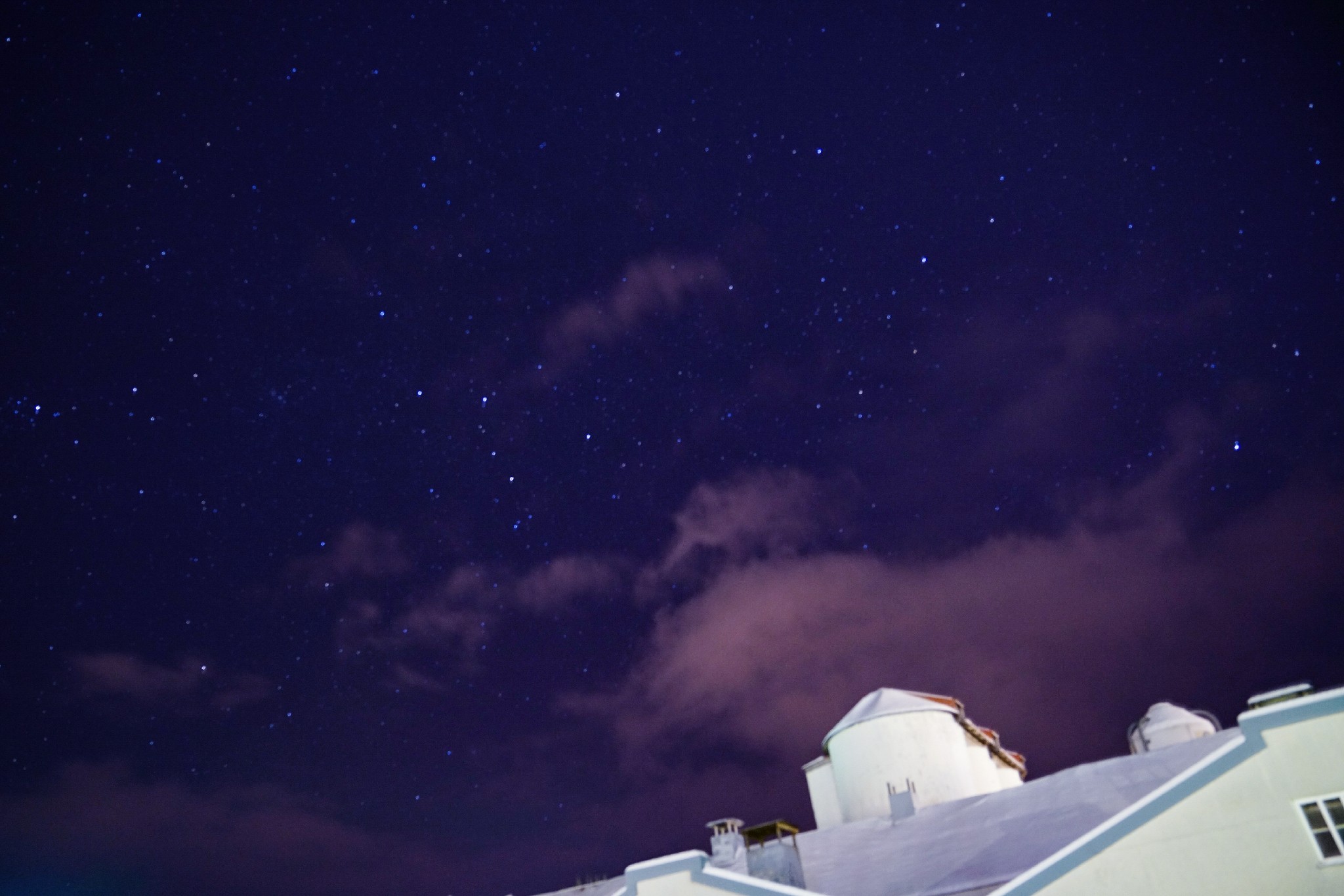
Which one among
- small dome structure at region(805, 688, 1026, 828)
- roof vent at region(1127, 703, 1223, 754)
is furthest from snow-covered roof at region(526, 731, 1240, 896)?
roof vent at region(1127, 703, 1223, 754)

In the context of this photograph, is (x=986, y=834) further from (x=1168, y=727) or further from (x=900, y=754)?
(x=1168, y=727)

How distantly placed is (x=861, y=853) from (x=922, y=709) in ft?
36.6

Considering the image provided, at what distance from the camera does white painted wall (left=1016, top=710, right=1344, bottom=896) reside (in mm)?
11320

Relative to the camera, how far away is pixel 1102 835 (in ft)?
40.4

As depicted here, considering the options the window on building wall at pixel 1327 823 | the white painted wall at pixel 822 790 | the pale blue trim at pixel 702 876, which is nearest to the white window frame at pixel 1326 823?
the window on building wall at pixel 1327 823

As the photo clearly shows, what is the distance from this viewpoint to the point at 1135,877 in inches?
472

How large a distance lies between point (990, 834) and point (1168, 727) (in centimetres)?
2476

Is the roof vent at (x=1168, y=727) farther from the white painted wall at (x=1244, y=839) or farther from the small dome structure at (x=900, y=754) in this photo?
the white painted wall at (x=1244, y=839)

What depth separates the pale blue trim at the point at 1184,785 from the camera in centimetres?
1171

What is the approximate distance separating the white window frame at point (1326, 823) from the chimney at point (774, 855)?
9.51 meters

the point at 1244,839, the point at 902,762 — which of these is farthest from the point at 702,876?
the point at 902,762

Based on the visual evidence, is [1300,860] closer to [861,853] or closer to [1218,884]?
[1218,884]

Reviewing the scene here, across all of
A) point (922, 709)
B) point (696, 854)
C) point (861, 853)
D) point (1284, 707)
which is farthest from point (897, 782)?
point (1284, 707)

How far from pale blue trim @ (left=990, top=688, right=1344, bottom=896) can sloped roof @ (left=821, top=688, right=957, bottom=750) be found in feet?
57.3
